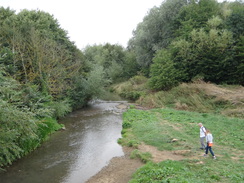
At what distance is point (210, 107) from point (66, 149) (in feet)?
60.4

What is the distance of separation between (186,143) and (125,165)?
16.6 feet

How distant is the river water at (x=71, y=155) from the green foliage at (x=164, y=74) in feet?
43.8

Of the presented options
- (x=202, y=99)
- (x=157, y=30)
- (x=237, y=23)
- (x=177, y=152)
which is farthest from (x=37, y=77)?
(x=237, y=23)

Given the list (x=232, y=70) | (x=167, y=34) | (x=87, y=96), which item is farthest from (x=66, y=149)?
(x=167, y=34)

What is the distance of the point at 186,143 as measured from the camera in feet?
50.8

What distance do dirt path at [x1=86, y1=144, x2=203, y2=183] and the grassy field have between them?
466 millimetres

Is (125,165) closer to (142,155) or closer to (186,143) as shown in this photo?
(142,155)

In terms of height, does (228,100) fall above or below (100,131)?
above

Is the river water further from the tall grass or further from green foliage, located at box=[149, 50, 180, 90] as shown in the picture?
green foliage, located at box=[149, 50, 180, 90]

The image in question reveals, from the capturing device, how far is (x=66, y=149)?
1692 cm

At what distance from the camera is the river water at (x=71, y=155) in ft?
41.7

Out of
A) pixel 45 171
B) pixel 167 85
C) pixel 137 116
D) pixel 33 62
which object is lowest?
pixel 45 171

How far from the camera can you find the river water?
1271cm

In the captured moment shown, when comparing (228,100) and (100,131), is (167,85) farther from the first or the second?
(100,131)
